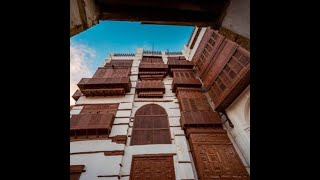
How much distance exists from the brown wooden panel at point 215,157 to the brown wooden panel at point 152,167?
3.99ft

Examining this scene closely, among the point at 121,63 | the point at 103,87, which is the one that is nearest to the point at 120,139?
the point at 103,87

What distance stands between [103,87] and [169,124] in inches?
201

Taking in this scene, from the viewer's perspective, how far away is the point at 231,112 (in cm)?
1001

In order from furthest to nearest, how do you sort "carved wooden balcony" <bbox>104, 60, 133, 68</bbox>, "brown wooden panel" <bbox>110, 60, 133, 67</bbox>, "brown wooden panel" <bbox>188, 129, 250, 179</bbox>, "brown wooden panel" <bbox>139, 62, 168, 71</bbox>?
"brown wooden panel" <bbox>110, 60, 133, 67</bbox> → "carved wooden balcony" <bbox>104, 60, 133, 68</bbox> → "brown wooden panel" <bbox>139, 62, 168, 71</bbox> → "brown wooden panel" <bbox>188, 129, 250, 179</bbox>

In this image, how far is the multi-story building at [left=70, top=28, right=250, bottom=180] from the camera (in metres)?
8.20

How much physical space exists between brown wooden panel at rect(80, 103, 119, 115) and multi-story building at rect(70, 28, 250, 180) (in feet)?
0.19

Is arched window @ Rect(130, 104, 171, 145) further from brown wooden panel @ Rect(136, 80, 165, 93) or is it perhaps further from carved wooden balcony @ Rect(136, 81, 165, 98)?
brown wooden panel @ Rect(136, 80, 165, 93)

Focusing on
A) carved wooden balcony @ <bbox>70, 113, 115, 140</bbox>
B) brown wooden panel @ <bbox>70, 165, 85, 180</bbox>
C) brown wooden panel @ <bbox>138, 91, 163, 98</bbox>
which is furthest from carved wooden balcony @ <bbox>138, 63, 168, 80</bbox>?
brown wooden panel @ <bbox>70, 165, 85, 180</bbox>

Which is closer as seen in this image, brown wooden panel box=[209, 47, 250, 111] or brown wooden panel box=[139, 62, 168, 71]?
brown wooden panel box=[209, 47, 250, 111]

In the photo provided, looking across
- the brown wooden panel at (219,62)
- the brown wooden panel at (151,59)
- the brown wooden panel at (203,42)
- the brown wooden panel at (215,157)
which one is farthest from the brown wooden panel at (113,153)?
the brown wooden panel at (151,59)

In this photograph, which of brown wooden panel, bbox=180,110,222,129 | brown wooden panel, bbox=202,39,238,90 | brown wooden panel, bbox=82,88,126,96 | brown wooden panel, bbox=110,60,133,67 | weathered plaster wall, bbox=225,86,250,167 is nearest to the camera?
weathered plaster wall, bbox=225,86,250,167

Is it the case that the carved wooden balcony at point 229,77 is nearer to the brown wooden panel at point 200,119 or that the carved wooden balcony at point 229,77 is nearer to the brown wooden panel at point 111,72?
the brown wooden panel at point 200,119
